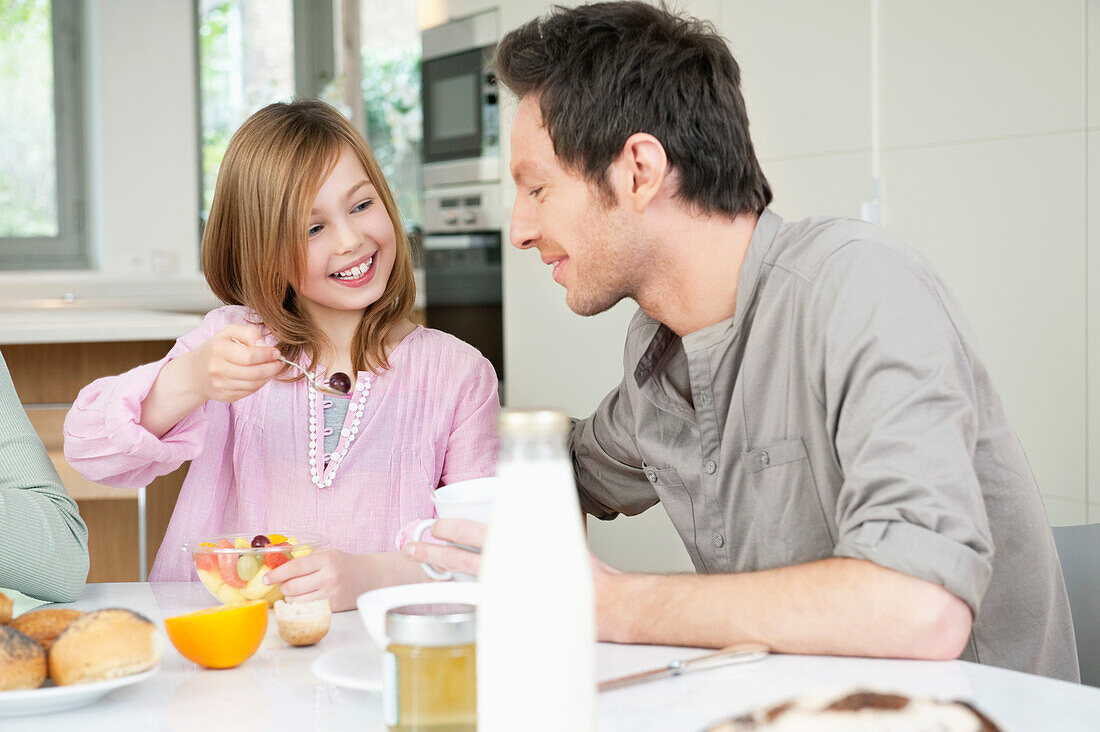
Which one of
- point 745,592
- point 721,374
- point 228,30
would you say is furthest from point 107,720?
point 228,30

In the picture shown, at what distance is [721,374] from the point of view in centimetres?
124

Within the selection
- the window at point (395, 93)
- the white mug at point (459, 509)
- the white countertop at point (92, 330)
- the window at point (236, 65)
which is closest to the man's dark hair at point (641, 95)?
the white mug at point (459, 509)

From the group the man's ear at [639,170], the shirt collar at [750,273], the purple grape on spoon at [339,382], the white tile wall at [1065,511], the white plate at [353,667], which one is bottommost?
the white tile wall at [1065,511]

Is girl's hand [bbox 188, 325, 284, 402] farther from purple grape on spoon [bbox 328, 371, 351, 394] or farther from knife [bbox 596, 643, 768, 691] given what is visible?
knife [bbox 596, 643, 768, 691]

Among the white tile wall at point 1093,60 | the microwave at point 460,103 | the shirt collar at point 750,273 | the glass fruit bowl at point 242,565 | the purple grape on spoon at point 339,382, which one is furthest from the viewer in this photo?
the microwave at point 460,103

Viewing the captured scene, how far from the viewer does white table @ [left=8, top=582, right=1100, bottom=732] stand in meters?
0.78

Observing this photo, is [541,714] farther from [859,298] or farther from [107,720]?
[859,298]

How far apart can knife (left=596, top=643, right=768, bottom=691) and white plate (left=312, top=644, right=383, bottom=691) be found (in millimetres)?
167

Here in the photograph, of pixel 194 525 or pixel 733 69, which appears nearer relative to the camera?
pixel 733 69

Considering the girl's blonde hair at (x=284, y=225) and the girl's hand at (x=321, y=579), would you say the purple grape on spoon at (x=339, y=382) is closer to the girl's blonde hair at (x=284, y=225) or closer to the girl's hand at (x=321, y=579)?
the girl's blonde hair at (x=284, y=225)

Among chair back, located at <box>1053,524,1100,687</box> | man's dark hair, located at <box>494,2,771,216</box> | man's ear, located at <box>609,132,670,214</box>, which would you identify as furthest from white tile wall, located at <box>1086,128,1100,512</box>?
man's ear, located at <box>609,132,670,214</box>

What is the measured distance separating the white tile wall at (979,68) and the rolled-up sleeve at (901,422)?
110cm

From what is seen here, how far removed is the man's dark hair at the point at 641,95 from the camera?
1.28 meters

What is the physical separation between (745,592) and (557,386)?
92.8 inches
